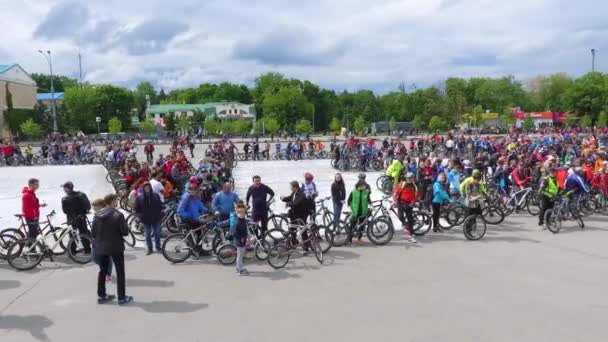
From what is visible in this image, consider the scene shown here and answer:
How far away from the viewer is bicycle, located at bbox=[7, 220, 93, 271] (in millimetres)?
8742

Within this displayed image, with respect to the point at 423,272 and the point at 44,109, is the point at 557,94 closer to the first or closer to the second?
the point at 44,109

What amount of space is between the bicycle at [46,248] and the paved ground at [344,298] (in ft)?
0.67

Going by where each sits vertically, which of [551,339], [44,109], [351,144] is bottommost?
[551,339]

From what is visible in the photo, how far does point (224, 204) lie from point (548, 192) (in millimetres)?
7233

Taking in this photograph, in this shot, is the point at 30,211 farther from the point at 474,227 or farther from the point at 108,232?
the point at 474,227

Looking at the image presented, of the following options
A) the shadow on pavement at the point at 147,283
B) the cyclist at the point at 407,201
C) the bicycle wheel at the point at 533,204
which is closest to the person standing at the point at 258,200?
the shadow on pavement at the point at 147,283

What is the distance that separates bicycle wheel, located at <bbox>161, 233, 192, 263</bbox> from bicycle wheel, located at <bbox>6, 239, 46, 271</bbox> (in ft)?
6.96

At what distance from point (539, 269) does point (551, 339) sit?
296 cm

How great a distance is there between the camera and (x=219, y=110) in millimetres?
116188

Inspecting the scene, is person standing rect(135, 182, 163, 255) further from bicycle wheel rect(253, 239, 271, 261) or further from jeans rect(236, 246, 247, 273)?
jeans rect(236, 246, 247, 273)

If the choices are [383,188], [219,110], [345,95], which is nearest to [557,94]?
[345,95]

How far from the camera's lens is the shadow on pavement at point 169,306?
6543mm

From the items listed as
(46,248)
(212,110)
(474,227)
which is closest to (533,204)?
(474,227)

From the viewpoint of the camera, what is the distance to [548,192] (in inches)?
443
